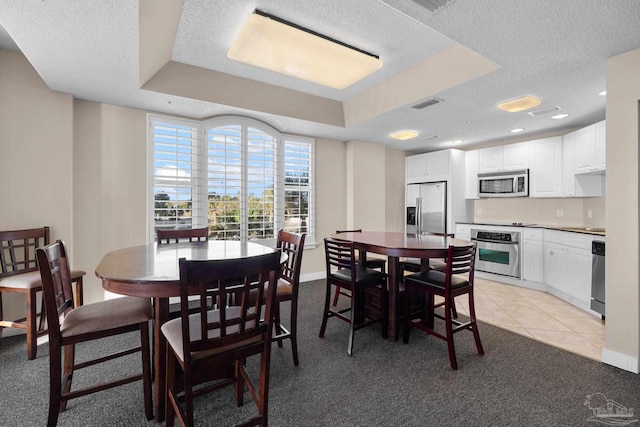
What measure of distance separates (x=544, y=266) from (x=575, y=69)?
2787 mm

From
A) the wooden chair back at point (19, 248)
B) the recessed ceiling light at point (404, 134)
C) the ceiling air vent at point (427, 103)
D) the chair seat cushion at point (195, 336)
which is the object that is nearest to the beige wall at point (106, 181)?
the wooden chair back at point (19, 248)

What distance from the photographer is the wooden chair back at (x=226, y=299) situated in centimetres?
125

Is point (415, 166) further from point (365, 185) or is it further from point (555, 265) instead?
point (555, 265)

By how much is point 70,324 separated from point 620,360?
3.72 metres

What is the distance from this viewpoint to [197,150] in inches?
157

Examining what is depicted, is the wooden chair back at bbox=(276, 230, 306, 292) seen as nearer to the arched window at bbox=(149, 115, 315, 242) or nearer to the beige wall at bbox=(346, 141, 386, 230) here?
the arched window at bbox=(149, 115, 315, 242)

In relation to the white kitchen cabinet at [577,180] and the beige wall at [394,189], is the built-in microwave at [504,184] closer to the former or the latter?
the white kitchen cabinet at [577,180]

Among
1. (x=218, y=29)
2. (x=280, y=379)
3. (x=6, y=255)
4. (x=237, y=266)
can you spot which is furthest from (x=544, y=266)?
(x=6, y=255)

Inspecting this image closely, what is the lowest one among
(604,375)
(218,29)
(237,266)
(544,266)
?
(604,375)

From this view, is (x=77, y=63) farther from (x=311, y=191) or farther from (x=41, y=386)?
(x=311, y=191)

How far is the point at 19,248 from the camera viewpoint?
2.96 metres

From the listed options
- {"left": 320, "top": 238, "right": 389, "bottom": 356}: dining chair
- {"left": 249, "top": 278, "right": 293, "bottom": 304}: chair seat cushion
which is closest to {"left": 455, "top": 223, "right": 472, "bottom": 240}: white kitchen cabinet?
{"left": 320, "top": 238, "right": 389, "bottom": 356}: dining chair

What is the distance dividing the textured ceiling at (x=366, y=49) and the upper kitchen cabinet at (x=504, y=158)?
2.09 feet

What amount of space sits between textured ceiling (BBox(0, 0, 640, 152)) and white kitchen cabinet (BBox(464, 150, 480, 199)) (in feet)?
4.02
